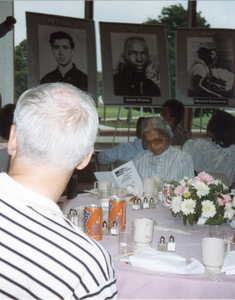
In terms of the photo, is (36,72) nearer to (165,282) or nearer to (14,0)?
(14,0)

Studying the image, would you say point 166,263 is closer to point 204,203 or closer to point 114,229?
point 114,229

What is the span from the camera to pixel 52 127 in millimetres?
887

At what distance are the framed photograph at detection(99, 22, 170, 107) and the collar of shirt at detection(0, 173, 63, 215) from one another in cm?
514

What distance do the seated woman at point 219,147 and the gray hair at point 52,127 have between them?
11.6 feet

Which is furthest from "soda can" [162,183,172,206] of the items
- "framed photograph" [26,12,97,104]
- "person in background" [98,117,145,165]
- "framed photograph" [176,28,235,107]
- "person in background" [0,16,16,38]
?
"framed photograph" [176,28,235,107]

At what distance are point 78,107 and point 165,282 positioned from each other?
765mm

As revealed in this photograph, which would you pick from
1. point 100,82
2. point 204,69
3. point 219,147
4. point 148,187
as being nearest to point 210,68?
point 204,69

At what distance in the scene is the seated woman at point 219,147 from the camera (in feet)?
14.0

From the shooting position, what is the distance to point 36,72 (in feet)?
18.3

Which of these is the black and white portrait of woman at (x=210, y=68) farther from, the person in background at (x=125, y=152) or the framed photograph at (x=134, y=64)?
the person in background at (x=125, y=152)

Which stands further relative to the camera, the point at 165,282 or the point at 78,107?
the point at 165,282

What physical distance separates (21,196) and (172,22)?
21.4 ft

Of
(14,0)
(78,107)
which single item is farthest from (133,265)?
(14,0)

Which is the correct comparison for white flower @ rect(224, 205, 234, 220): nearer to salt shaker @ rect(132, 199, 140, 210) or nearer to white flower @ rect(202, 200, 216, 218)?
white flower @ rect(202, 200, 216, 218)
